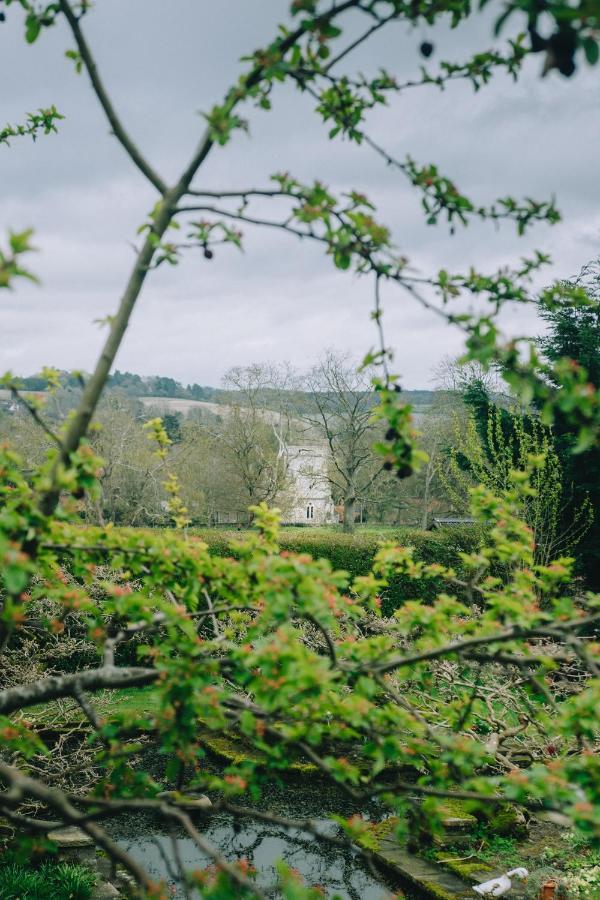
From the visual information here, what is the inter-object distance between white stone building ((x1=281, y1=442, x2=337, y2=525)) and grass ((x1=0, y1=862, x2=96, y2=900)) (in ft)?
80.1

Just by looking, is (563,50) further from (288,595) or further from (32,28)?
(32,28)

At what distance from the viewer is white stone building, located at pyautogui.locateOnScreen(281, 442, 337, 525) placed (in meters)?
32.1

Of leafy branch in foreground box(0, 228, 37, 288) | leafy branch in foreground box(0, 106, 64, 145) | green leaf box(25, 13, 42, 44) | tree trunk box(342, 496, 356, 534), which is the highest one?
leafy branch in foreground box(0, 106, 64, 145)

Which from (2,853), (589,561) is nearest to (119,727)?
(2,853)

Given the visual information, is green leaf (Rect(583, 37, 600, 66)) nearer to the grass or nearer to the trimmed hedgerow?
the grass

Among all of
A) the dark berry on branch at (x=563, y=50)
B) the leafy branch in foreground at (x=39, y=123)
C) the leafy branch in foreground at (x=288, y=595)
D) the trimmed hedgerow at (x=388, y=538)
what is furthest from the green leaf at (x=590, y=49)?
the trimmed hedgerow at (x=388, y=538)

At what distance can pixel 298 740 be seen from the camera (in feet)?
7.77

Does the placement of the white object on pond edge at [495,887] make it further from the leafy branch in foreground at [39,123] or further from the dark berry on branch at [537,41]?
the leafy branch in foreground at [39,123]

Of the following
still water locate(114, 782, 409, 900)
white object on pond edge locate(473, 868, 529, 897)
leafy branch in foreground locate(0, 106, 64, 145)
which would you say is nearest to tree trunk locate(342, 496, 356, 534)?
still water locate(114, 782, 409, 900)

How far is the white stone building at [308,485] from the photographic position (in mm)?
32062

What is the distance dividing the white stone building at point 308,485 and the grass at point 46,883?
Result: 24401 mm

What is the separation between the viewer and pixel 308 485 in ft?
120

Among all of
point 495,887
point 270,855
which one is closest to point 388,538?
point 270,855

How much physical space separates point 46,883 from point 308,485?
31.1 meters
